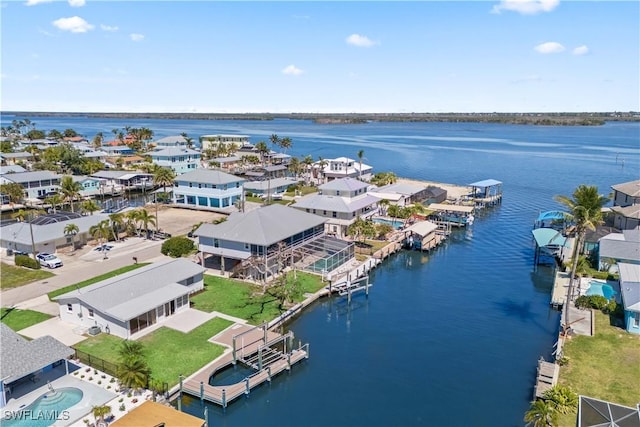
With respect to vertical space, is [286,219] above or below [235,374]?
above

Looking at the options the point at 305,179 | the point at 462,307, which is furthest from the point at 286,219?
the point at 305,179

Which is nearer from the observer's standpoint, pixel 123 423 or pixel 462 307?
pixel 123 423

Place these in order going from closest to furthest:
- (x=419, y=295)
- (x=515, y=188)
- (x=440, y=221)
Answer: (x=419, y=295)
(x=440, y=221)
(x=515, y=188)

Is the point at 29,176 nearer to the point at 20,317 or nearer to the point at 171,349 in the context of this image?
the point at 20,317

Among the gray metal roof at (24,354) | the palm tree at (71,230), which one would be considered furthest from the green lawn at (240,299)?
the palm tree at (71,230)

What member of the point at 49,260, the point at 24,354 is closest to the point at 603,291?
the point at 24,354

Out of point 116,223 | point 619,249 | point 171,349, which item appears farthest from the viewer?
point 116,223

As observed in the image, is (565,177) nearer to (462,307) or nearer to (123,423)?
(462,307)
